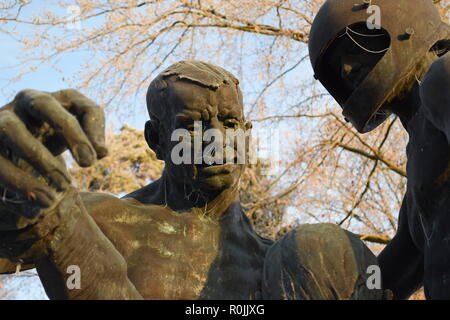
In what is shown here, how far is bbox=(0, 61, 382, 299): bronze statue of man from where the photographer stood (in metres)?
2.17

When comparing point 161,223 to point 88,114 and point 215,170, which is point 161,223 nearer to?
point 215,170

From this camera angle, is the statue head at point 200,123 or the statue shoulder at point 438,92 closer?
the statue shoulder at point 438,92

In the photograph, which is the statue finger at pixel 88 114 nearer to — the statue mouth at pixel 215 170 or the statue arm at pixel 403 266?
the statue mouth at pixel 215 170

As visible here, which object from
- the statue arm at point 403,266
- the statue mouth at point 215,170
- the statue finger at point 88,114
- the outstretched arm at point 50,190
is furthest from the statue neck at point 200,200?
the statue finger at point 88,114

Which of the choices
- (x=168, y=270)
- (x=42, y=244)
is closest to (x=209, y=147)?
(x=168, y=270)

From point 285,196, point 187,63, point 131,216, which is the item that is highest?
point 285,196

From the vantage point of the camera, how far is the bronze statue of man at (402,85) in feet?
9.59

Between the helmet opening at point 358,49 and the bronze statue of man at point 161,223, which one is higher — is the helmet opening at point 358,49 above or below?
above

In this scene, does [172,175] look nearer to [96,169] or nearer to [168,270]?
[168,270]

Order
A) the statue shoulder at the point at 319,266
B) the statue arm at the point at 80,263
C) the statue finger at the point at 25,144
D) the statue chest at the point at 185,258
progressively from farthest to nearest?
the statue chest at the point at 185,258
the statue shoulder at the point at 319,266
the statue arm at the point at 80,263
the statue finger at the point at 25,144

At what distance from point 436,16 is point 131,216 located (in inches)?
59.5

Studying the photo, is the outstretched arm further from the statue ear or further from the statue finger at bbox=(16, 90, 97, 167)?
the statue ear

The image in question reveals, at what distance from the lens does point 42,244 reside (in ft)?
7.83

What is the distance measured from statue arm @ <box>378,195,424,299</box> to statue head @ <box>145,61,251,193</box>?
733 millimetres
